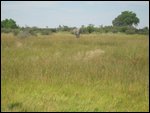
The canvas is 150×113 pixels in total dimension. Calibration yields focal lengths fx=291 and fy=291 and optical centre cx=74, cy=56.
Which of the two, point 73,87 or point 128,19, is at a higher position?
point 73,87

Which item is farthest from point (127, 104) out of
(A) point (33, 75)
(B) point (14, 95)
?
(A) point (33, 75)

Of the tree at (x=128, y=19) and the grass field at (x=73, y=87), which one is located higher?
the grass field at (x=73, y=87)

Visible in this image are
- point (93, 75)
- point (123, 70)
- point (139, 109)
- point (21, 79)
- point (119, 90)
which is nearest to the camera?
point (139, 109)

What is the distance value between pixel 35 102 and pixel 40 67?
291 centimetres

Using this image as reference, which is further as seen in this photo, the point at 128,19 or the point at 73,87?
the point at 128,19

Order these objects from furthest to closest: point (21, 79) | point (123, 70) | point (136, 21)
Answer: point (136, 21)
point (123, 70)
point (21, 79)

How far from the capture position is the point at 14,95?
580cm

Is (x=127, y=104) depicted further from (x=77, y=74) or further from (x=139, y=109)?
(x=77, y=74)

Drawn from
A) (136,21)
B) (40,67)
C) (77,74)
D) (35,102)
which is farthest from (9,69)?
(136,21)

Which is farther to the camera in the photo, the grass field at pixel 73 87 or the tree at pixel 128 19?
the tree at pixel 128 19

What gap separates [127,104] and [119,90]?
2.57 ft

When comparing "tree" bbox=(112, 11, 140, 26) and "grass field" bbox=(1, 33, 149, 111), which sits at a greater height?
"grass field" bbox=(1, 33, 149, 111)

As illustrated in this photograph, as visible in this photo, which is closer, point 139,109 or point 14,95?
point 139,109

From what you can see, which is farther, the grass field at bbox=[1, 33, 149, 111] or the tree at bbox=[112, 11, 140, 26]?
the tree at bbox=[112, 11, 140, 26]
